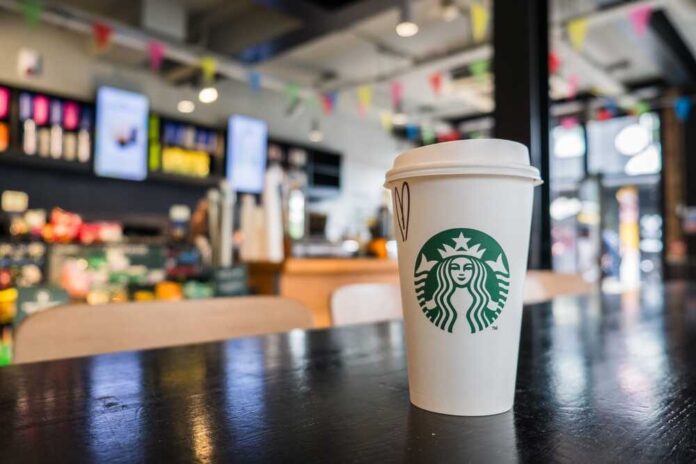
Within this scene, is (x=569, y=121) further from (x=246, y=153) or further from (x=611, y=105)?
(x=246, y=153)

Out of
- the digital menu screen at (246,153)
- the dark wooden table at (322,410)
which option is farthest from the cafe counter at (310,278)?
the digital menu screen at (246,153)

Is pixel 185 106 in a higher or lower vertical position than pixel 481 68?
lower

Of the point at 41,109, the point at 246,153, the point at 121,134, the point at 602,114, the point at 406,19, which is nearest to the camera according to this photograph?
the point at 406,19

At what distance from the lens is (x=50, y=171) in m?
5.54

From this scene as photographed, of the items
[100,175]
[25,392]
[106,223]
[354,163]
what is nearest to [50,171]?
Answer: [100,175]

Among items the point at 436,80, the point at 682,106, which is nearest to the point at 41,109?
the point at 436,80

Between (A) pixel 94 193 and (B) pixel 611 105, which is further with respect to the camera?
(B) pixel 611 105

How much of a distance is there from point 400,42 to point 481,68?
97 cm

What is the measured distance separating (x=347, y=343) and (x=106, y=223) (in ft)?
15.6

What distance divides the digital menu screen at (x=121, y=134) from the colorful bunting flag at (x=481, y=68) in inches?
146

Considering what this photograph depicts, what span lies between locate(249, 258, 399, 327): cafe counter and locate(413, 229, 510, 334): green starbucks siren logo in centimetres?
219

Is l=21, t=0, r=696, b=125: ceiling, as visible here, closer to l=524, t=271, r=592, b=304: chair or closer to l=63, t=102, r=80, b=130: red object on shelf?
l=63, t=102, r=80, b=130: red object on shelf

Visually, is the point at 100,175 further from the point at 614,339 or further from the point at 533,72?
the point at 614,339

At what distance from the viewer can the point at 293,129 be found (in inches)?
311
